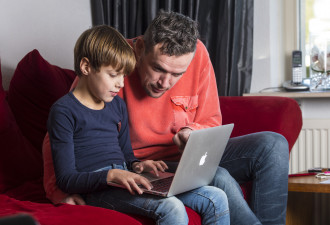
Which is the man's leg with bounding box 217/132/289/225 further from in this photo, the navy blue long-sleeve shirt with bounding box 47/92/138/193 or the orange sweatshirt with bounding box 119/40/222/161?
the navy blue long-sleeve shirt with bounding box 47/92/138/193

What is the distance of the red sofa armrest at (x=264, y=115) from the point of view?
1786 mm

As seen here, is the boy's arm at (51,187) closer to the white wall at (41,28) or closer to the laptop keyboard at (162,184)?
the laptop keyboard at (162,184)

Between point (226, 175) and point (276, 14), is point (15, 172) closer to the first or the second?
point (226, 175)

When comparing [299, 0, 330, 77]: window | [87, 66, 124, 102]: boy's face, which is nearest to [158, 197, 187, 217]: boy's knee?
[87, 66, 124, 102]: boy's face

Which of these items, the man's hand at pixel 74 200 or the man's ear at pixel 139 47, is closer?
the man's hand at pixel 74 200

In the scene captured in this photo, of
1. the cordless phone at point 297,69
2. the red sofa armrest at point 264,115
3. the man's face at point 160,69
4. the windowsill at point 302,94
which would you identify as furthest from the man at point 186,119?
the cordless phone at point 297,69

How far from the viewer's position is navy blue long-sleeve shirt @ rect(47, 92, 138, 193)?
120 centimetres

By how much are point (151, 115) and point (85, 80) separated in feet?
1.05

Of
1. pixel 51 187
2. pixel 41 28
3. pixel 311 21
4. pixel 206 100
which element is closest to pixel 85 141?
pixel 51 187

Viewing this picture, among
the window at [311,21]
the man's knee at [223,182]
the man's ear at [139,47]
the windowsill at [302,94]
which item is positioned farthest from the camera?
the window at [311,21]

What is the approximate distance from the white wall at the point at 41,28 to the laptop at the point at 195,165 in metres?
0.96

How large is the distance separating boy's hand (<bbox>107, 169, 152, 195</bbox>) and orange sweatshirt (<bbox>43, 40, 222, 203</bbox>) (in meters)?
0.38

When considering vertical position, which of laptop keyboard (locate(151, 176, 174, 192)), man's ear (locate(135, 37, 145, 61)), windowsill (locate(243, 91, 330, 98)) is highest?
man's ear (locate(135, 37, 145, 61))

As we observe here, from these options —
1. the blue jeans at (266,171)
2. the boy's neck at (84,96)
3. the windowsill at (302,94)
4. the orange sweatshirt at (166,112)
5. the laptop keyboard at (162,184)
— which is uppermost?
the boy's neck at (84,96)
